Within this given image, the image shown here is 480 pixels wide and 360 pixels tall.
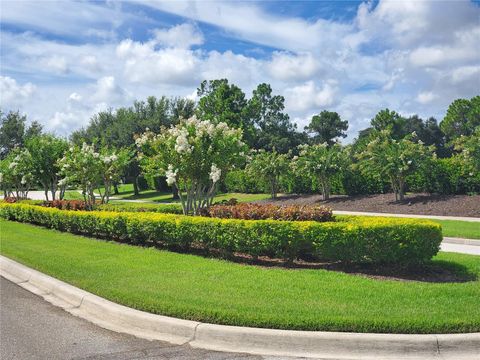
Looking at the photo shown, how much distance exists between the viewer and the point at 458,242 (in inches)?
466

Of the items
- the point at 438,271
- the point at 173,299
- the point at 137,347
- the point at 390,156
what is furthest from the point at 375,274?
the point at 390,156

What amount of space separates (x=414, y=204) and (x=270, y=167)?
8603 mm

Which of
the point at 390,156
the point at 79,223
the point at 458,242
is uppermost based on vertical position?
the point at 390,156

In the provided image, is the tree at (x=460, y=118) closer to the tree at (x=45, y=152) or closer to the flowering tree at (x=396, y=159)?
the flowering tree at (x=396, y=159)

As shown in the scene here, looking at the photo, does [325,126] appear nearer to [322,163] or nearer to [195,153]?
[322,163]

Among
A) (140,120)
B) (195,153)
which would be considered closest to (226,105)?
(140,120)

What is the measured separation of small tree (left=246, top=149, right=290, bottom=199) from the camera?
86.3ft

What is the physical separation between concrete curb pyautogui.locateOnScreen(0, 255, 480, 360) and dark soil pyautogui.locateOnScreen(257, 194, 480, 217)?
13.4 metres

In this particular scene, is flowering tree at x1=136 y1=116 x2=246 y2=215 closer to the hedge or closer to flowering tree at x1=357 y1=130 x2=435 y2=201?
the hedge

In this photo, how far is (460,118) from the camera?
63.4 m

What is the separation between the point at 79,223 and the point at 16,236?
1.87 m

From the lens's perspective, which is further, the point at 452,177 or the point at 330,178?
the point at 330,178

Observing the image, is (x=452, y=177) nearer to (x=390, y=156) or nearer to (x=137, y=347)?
(x=390, y=156)

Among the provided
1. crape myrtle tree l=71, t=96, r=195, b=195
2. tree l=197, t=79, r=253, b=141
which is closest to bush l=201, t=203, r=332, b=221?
crape myrtle tree l=71, t=96, r=195, b=195
